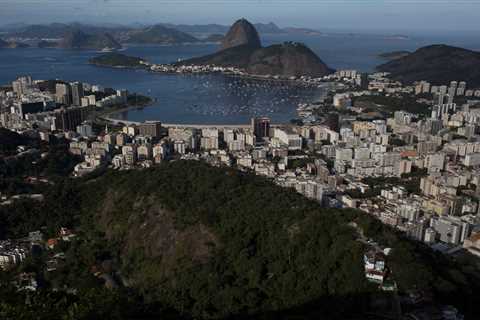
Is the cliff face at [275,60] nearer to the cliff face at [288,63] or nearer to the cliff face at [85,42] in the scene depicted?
the cliff face at [288,63]

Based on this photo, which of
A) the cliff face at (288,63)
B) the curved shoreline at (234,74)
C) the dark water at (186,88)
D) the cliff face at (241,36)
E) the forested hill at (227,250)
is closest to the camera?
the forested hill at (227,250)

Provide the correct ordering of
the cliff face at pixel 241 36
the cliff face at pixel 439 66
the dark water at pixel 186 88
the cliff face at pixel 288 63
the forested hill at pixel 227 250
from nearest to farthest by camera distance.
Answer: the forested hill at pixel 227 250, the dark water at pixel 186 88, the cliff face at pixel 439 66, the cliff face at pixel 288 63, the cliff face at pixel 241 36

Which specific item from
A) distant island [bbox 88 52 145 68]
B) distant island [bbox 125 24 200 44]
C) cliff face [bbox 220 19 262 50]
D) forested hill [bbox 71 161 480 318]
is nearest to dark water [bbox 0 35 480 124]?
distant island [bbox 88 52 145 68]

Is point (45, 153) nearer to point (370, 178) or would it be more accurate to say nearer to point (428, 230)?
→ point (370, 178)

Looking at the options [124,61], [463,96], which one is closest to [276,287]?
[463,96]

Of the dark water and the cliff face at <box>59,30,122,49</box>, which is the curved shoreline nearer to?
the dark water

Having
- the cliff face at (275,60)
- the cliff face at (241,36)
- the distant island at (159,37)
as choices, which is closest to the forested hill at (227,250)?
the cliff face at (275,60)
